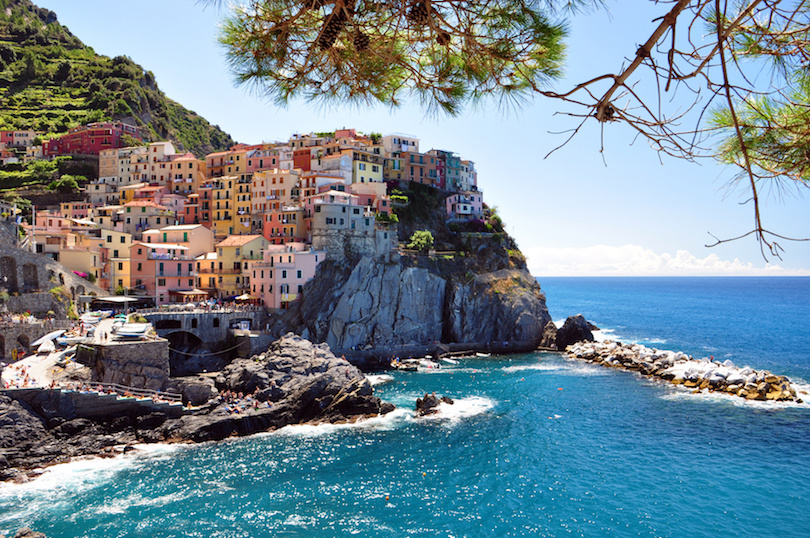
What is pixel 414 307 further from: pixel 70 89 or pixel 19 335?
pixel 70 89

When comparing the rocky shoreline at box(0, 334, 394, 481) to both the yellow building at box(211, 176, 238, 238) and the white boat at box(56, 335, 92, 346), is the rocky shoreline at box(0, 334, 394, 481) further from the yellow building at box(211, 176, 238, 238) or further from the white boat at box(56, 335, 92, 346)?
the yellow building at box(211, 176, 238, 238)

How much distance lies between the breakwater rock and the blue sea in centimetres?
199

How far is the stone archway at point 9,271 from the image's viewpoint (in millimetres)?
37906

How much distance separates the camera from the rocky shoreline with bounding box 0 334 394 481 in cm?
2595

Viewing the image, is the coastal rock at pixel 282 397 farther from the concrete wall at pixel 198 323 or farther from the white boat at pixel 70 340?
the white boat at pixel 70 340

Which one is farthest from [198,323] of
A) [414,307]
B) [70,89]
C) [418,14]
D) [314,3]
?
[70,89]

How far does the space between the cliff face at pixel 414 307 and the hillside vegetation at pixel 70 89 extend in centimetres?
6710

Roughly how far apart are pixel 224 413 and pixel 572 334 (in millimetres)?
41678

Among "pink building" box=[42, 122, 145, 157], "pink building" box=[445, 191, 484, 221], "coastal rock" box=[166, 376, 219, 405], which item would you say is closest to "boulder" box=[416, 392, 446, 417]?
"coastal rock" box=[166, 376, 219, 405]

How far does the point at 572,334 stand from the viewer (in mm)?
60938

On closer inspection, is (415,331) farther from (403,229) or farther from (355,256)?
(403,229)

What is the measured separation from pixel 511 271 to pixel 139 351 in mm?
42682

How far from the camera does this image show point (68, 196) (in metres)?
73.2

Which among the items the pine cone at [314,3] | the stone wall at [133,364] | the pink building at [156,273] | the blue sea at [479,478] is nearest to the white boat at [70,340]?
the stone wall at [133,364]
